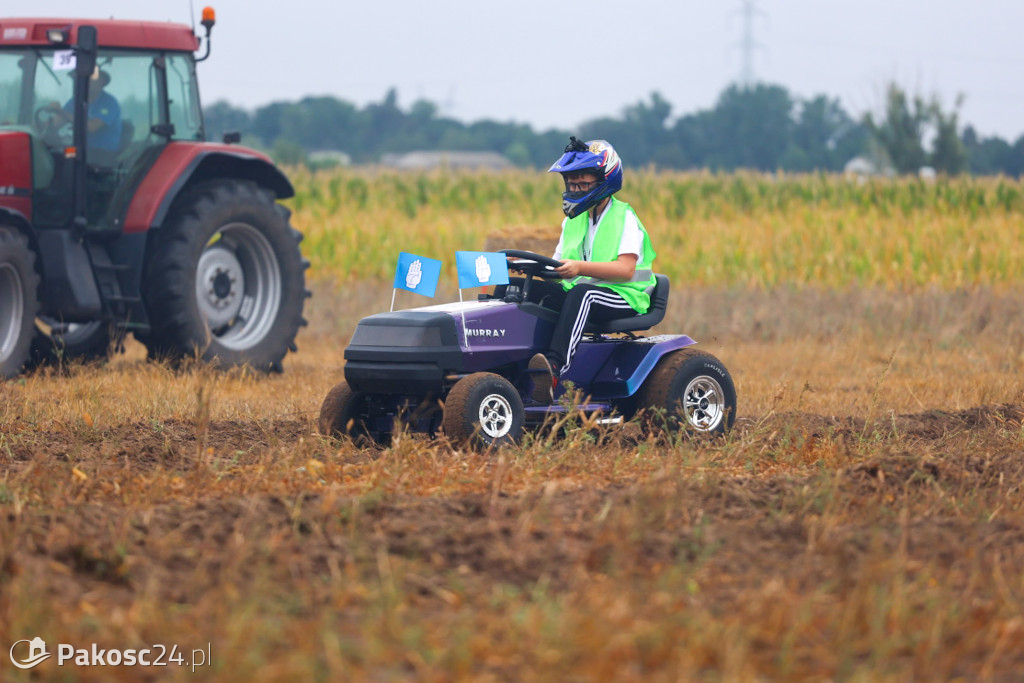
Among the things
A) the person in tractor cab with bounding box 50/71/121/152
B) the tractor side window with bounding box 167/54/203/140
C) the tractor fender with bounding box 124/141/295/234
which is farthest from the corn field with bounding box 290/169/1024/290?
the person in tractor cab with bounding box 50/71/121/152

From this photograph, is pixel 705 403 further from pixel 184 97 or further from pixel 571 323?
pixel 184 97

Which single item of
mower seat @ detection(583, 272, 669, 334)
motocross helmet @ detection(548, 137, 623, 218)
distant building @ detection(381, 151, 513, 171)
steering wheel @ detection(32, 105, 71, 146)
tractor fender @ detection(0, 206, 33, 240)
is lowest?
mower seat @ detection(583, 272, 669, 334)

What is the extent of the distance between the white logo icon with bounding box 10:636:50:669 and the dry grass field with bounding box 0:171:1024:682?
21 millimetres

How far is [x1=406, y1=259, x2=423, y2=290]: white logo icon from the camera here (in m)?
6.91

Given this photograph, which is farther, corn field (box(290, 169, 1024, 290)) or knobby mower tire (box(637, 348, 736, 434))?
corn field (box(290, 169, 1024, 290))

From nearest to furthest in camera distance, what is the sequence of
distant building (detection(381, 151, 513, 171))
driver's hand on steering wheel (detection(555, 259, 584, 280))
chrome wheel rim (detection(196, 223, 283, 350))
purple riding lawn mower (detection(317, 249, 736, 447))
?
purple riding lawn mower (detection(317, 249, 736, 447))
driver's hand on steering wheel (detection(555, 259, 584, 280))
chrome wheel rim (detection(196, 223, 283, 350))
distant building (detection(381, 151, 513, 171))

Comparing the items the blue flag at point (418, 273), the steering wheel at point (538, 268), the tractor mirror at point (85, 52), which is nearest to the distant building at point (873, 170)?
the tractor mirror at point (85, 52)

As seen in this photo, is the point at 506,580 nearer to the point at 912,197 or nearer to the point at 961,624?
the point at 961,624

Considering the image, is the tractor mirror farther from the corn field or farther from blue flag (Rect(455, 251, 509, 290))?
blue flag (Rect(455, 251, 509, 290))

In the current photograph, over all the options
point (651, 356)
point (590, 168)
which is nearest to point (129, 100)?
point (590, 168)

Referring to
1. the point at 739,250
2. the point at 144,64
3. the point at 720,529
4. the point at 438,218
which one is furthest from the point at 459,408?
the point at 438,218

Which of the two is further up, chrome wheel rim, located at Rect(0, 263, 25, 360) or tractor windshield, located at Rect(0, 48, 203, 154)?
tractor windshield, located at Rect(0, 48, 203, 154)

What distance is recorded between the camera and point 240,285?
1135 cm

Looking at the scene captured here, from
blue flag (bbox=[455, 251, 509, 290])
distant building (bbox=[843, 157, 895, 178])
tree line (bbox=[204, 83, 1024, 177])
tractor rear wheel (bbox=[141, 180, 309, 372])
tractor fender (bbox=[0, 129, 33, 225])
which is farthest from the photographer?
tree line (bbox=[204, 83, 1024, 177])
